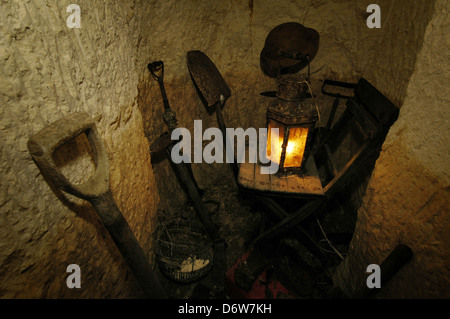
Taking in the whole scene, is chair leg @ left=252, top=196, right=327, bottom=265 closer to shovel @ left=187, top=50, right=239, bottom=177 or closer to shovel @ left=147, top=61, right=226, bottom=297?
shovel @ left=147, top=61, right=226, bottom=297

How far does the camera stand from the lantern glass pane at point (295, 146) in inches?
64.1

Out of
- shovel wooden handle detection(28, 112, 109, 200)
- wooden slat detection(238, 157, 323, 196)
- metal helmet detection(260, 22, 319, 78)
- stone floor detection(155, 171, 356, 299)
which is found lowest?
stone floor detection(155, 171, 356, 299)

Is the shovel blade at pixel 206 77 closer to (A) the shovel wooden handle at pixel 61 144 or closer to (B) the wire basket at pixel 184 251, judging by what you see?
(B) the wire basket at pixel 184 251

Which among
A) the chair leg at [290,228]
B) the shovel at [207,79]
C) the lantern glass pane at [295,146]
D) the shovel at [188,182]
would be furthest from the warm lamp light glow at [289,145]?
the shovel at [207,79]

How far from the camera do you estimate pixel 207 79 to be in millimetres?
2520

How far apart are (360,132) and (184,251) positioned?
8.23 ft

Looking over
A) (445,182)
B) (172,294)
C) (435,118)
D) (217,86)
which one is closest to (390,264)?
(445,182)

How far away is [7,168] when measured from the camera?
81 centimetres

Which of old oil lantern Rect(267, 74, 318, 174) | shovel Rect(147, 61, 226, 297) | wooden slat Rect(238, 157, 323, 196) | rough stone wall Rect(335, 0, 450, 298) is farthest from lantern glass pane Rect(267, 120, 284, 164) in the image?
shovel Rect(147, 61, 226, 297)

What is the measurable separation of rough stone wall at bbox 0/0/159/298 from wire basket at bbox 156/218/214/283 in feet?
1.43

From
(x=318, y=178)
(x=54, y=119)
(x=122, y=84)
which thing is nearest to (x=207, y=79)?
(x=122, y=84)

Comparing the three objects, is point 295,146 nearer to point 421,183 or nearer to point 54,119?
point 421,183

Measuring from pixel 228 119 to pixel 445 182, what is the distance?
2526mm

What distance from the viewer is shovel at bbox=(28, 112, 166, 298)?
2.69 ft
